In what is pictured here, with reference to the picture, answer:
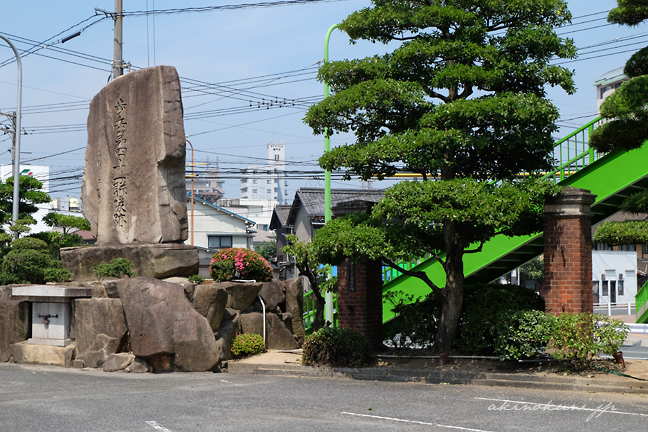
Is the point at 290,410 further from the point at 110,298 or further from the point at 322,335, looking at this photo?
the point at 110,298

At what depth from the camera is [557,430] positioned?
27.2 feet

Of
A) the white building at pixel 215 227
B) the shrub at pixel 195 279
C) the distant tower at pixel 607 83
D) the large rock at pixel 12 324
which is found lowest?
the large rock at pixel 12 324

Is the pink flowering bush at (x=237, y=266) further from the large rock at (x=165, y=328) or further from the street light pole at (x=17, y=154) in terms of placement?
the street light pole at (x=17, y=154)

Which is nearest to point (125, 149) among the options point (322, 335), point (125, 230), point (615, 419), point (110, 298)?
point (125, 230)

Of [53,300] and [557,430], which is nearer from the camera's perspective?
[557,430]

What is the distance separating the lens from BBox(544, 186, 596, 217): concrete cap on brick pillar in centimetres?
1260

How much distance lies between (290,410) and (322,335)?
13.8 feet

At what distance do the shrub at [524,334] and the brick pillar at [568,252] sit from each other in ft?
2.65

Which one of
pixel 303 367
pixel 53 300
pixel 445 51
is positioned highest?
pixel 445 51

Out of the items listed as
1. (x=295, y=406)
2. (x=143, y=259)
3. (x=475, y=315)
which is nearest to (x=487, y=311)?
(x=475, y=315)

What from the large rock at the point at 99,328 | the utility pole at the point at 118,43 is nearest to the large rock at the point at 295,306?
the large rock at the point at 99,328

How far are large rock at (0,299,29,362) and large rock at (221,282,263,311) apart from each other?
496 cm

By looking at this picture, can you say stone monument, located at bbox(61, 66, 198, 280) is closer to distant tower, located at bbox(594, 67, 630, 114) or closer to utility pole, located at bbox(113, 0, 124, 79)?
utility pole, located at bbox(113, 0, 124, 79)

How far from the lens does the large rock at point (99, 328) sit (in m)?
14.4
